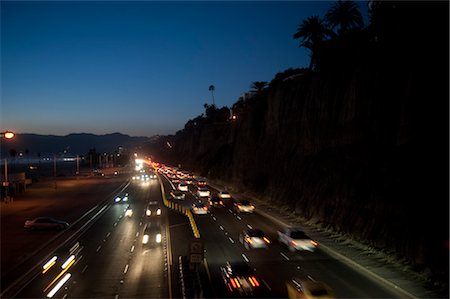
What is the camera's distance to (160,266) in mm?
26562

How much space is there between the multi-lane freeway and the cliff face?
Answer: 15.4ft

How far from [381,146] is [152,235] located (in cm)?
1963

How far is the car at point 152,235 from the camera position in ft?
110

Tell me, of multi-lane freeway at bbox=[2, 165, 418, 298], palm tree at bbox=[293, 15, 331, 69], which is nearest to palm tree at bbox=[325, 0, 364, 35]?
palm tree at bbox=[293, 15, 331, 69]

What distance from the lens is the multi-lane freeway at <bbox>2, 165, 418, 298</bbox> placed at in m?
21.8

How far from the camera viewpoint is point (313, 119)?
5459 cm

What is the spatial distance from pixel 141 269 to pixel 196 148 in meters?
157

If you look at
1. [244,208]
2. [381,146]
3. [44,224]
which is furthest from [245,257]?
[244,208]

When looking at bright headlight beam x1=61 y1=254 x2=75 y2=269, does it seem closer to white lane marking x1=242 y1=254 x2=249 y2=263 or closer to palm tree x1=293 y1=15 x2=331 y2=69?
white lane marking x1=242 y1=254 x2=249 y2=263

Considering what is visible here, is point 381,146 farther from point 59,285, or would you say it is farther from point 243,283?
point 59,285

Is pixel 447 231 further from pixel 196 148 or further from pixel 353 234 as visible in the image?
pixel 196 148

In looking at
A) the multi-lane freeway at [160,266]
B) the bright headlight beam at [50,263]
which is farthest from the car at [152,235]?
the bright headlight beam at [50,263]

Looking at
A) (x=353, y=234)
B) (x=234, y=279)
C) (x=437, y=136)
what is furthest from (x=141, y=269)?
(x=437, y=136)

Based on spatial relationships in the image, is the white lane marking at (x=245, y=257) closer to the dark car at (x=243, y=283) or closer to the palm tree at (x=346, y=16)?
the dark car at (x=243, y=283)
